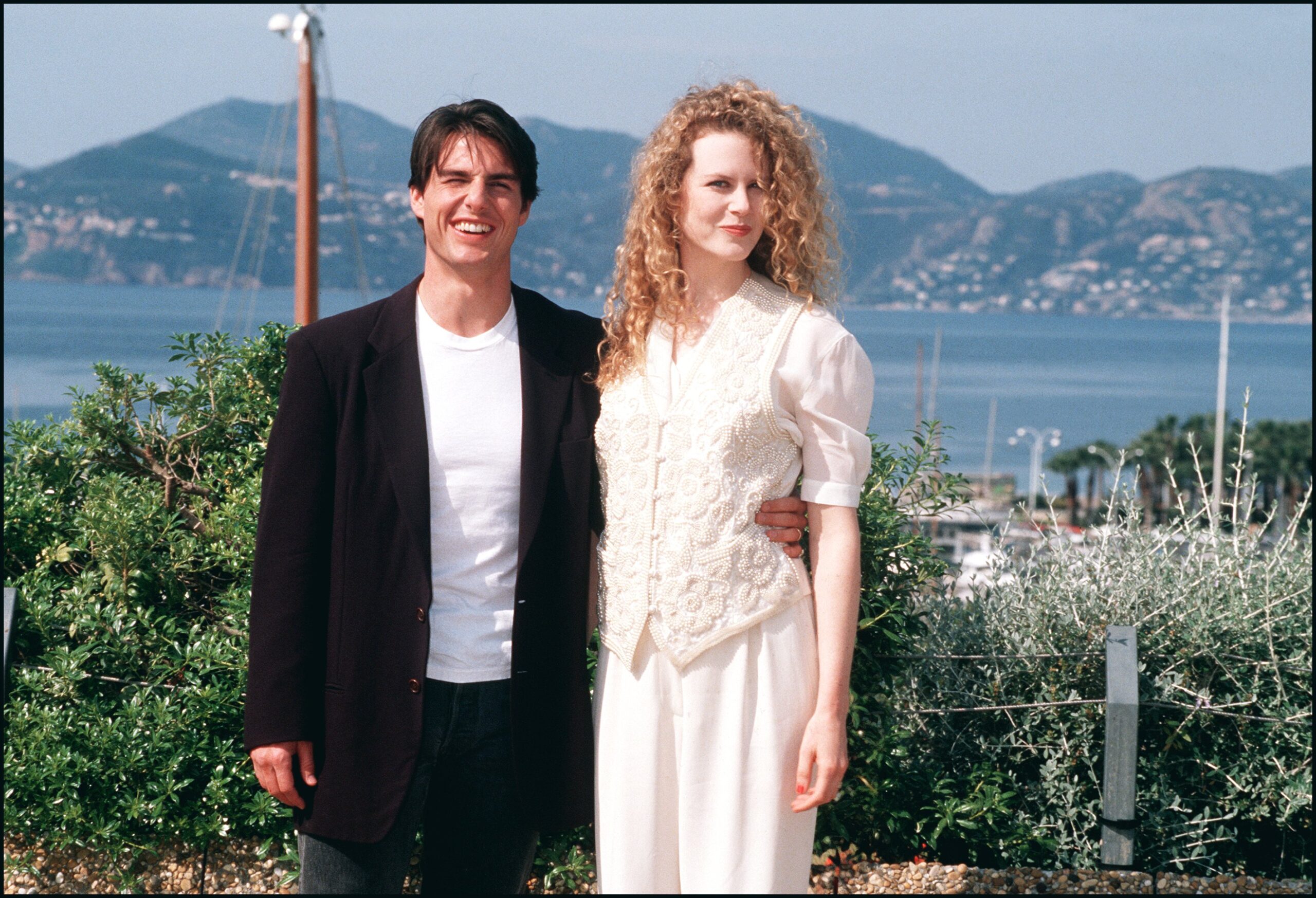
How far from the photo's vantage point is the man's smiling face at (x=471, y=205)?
2342 mm

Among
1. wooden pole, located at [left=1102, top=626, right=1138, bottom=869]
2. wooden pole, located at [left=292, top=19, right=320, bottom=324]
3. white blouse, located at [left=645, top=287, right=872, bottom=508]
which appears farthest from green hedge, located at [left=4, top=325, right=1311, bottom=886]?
wooden pole, located at [left=292, top=19, right=320, bottom=324]

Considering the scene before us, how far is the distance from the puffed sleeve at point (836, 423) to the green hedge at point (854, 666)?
49.3 inches

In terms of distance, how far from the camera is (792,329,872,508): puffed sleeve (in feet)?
7.35

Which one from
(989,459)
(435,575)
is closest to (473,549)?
(435,575)

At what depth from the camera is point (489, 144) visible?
7.80ft

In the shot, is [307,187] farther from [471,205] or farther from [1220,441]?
[1220,441]

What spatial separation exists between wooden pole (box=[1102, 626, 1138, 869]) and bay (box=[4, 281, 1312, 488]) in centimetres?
4744

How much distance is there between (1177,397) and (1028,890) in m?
Answer: 123

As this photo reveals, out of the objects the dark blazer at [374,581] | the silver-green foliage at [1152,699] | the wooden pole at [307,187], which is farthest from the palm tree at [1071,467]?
the dark blazer at [374,581]

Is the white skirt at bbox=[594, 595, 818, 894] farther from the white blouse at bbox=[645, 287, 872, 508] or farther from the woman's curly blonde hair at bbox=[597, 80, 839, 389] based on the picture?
the woman's curly blonde hair at bbox=[597, 80, 839, 389]

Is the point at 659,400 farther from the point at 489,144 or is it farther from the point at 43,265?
the point at 43,265

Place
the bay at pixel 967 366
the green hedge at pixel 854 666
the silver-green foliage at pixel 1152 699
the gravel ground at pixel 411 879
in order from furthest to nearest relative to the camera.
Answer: the bay at pixel 967 366 < the silver-green foliage at pixel 1152 699 < the gravel ground at pixel 411 879 < the green hedge at pixel 854 666

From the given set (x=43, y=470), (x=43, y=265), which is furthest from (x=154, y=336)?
(x=43, y=470)

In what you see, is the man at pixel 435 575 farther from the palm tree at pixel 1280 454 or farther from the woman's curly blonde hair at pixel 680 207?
the palm tree at pixel 1280 454
